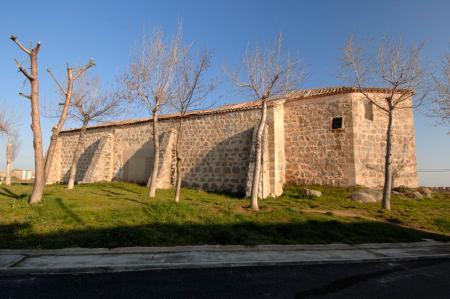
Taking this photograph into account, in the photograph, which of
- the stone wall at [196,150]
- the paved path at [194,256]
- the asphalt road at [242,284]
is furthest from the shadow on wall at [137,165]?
the asphalt road at [242,284]

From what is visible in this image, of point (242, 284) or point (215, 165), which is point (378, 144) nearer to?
point (215, 165)

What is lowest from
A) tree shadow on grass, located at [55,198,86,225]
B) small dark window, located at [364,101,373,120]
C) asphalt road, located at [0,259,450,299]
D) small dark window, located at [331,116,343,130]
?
asphalt road, located at [0,259,450,299]

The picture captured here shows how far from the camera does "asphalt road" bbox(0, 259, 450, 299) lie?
391cm

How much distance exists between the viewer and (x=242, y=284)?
438 cm

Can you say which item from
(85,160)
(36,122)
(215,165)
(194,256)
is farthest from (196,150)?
(194,256)

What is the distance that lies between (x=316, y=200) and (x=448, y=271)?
7314 millimetres

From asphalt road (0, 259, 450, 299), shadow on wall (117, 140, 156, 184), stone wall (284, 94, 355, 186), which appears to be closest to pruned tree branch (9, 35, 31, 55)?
asphalt road (0, 259, 450, 299)

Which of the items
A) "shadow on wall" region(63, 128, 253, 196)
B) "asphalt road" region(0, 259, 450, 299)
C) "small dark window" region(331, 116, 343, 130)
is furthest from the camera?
"small dark window" region(331, 116, 343, 130)

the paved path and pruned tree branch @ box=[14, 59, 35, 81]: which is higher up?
pruned tree branch @ box=[14, 59, 35, 81]

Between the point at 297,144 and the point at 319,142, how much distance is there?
41.8 inches

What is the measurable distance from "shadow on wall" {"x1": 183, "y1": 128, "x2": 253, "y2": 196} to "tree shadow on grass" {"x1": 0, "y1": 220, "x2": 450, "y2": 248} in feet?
18.5

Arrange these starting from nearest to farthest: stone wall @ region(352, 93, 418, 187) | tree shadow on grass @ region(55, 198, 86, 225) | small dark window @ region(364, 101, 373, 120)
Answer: tree shadow on grass @ region(55, 198, 86, 225), stone wall @ region(352, 93, 418, 187), small dark window @ region(364, 101, 373, 120)

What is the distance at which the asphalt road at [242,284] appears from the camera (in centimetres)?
391

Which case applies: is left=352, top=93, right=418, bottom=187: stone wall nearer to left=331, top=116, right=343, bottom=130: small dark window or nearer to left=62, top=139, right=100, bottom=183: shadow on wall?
left=331, top=116, right=343, bottom=130: small dark window
